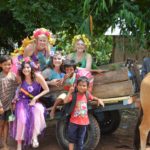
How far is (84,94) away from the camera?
4.57 metres

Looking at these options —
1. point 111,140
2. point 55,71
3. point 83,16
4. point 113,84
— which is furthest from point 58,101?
point 83,16

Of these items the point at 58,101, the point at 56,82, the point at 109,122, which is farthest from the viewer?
the point at 109,122

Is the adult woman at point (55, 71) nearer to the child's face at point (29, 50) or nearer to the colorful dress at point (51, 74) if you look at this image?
the colorful dress at point (51, 74)

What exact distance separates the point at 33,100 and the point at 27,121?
0.30m

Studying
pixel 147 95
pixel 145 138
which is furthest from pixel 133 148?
pixel 147 95

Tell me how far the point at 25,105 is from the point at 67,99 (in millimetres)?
709

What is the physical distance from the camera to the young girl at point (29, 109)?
15.5ft

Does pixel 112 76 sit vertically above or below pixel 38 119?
above

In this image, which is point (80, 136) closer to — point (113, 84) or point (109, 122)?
point (113, 84)

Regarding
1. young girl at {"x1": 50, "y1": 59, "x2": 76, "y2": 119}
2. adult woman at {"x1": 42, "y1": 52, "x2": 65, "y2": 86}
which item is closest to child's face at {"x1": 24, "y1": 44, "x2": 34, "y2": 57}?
adult woman at {"x1": 42, "y1": 52, "x2": 65, "y2": 86}

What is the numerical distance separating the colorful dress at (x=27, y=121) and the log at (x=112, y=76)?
0.90 metres

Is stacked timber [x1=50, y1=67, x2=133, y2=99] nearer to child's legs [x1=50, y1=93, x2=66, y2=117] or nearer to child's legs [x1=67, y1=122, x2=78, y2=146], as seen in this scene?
child's legs [x1=50, y1=93, x2=66, y2=117]

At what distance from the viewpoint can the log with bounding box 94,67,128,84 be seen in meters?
4.64

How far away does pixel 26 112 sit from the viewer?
4797 mm
